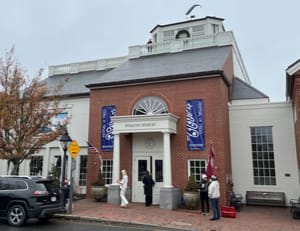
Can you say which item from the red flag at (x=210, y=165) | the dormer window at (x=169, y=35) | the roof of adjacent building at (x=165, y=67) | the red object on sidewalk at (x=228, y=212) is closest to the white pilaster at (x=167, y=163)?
the red flag at (x=210, y=165)

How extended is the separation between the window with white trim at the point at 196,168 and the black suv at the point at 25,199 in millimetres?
7048

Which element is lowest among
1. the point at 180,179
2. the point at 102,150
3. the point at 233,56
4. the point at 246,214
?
the point at 246,214

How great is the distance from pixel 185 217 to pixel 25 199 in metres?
6.31

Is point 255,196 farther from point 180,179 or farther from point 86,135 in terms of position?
point 86,135

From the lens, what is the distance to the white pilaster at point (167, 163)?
14.1 m

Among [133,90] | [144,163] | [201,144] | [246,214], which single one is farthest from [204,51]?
[246,214]

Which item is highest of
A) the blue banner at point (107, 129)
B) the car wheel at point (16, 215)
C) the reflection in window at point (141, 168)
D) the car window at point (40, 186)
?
the blue banner at point (107, 129)

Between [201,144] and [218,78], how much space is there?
369 centimetres

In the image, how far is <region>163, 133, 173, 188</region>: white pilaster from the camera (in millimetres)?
14078

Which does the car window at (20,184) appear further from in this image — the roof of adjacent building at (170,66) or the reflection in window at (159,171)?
the roof of adjacent building at (170,66)

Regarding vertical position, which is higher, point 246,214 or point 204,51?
point 204,51

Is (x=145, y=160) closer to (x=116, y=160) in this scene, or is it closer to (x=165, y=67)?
(x=116, y=160)

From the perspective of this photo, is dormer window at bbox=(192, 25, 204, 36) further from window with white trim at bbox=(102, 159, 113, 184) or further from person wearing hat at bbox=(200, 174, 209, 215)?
person wearing hat at bbox=(200, 174, 209, 215)

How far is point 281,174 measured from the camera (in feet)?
52.2
